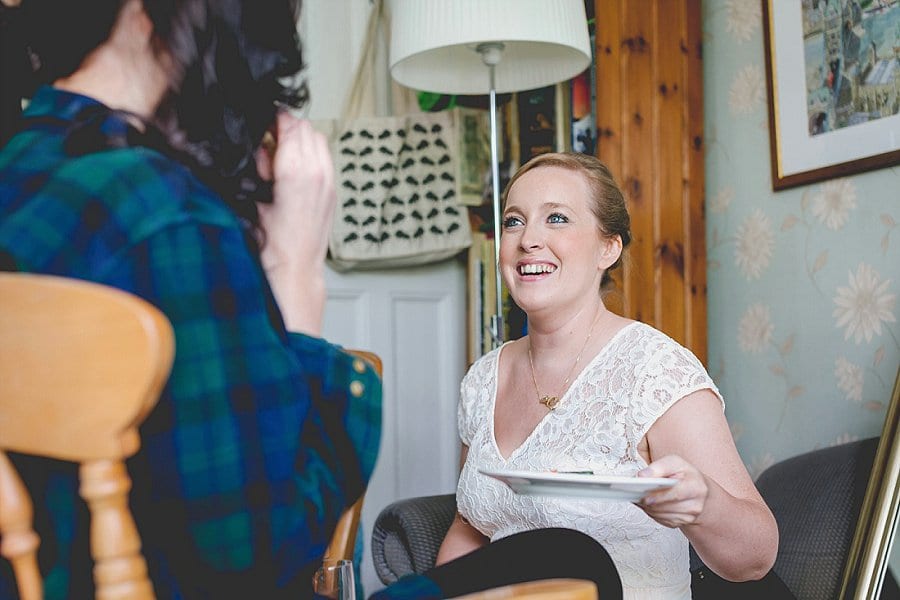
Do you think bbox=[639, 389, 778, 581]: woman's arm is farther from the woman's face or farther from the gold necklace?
the woman's face

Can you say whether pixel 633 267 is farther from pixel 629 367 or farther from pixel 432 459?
pixel 432 459

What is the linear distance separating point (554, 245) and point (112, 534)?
1044mm

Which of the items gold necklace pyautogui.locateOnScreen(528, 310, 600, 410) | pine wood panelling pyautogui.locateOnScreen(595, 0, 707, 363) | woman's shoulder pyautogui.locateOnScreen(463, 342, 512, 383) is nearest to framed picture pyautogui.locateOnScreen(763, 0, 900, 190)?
pine wood panelling pyautogui.locateOnScreen(595, 0, 707, 363)

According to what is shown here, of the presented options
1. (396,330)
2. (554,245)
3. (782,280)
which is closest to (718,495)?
(554,245)

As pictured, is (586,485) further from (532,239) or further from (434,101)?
(434,101)

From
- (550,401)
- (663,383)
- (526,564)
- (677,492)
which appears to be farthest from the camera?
(550,401)

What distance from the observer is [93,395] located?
0.51 metres

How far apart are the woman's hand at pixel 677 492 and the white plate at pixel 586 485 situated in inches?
4.7

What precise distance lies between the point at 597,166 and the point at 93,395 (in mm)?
1163

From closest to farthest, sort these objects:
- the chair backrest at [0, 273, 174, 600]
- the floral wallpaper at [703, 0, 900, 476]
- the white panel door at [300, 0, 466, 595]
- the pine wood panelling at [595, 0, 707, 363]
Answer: the chair backrest at [0, 273, 174, 600] < the floral wallpaper at [703, 0, 900, 476] < the pine wood panelling at [595, 0, 707, 363] < the white panel door at [300, 0, 466, 595]

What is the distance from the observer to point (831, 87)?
72.1 inches

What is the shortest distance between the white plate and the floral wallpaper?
3.69ft

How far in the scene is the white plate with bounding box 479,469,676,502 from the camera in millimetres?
744

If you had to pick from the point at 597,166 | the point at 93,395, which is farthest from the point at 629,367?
the point at 93,395
